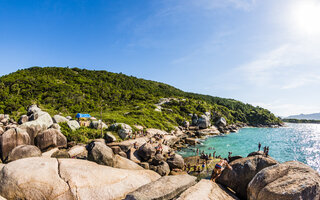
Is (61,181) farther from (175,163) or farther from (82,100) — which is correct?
(82,100)

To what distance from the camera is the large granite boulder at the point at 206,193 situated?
8273 mm

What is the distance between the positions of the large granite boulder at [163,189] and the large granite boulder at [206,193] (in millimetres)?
865

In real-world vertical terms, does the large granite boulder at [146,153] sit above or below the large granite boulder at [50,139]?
below

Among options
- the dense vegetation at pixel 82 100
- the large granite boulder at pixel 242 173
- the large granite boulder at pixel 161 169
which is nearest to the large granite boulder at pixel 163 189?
the large granite boulder at pixel 242 173

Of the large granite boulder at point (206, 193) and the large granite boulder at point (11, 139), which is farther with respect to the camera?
the large granite boulder at point (11, 139)

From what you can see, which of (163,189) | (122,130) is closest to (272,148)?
(122,130)

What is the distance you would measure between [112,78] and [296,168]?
115 meters

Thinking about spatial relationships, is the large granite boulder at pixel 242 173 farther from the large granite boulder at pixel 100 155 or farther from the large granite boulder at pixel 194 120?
the large granite boulder at pixel 194 120

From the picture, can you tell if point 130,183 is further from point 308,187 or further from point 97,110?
point 97,110

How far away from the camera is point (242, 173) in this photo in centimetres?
1088

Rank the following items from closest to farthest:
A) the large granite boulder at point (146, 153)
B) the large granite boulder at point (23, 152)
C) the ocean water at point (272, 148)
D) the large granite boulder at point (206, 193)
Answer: the large granite boulder at point (206, 193), the large granite boulder at point (23, 152), the large granite boulder at point (146, 153), the ocean water at point (272, 148)

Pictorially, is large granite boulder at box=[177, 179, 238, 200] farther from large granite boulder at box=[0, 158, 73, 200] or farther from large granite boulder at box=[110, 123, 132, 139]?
large granite boulder at box=[110, 123, 132, 139]

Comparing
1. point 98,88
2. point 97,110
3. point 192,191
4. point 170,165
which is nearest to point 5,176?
point 192,191

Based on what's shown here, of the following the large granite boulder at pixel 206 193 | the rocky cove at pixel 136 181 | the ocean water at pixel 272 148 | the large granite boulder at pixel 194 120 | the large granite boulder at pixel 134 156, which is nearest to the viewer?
the rocky cove at pixel 136 181
